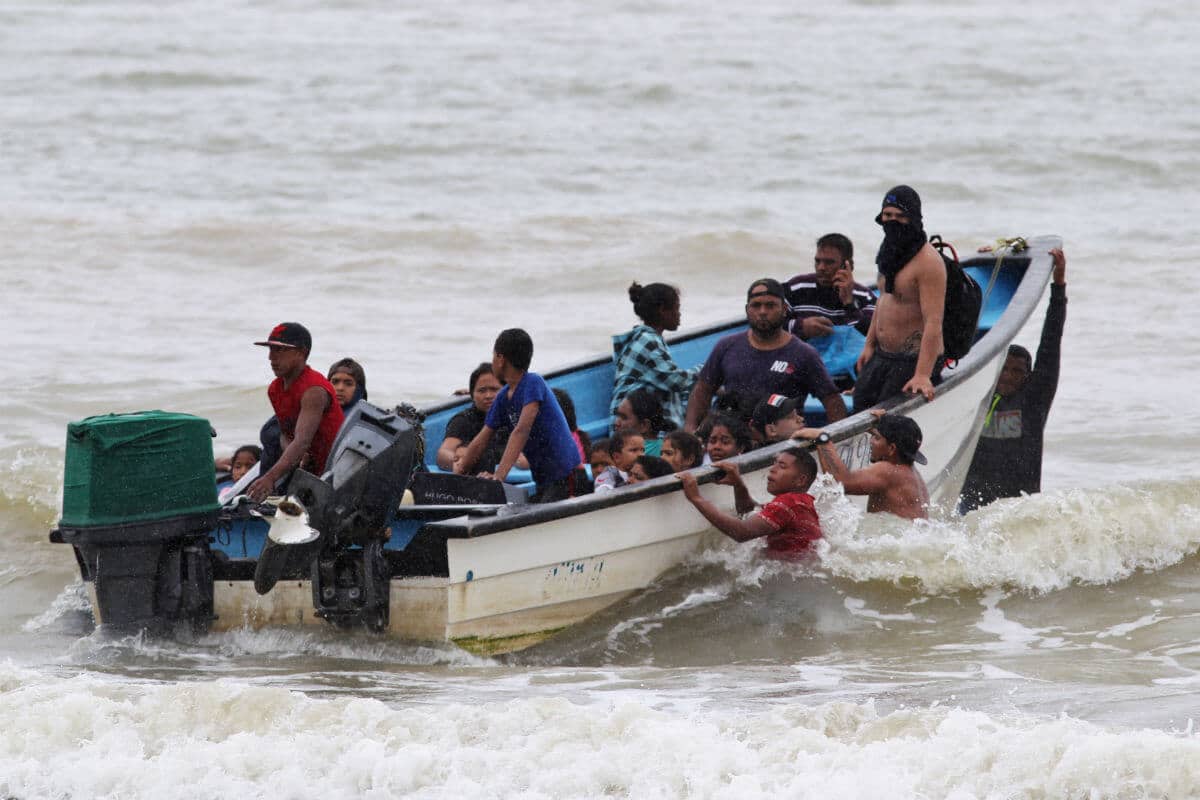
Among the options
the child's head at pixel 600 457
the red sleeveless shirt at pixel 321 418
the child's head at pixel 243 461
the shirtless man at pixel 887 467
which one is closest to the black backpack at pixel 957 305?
the shirtless man at pixel 887 467

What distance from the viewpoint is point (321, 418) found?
727 centimetres

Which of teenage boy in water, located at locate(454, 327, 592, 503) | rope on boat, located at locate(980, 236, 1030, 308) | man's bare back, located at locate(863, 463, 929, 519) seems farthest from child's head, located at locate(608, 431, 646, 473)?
rope on boat, located at locate(980, 236, 1030, 308)

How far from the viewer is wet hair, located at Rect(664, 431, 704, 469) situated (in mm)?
7973

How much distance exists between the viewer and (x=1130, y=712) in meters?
6.28

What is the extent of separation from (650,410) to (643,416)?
55mm

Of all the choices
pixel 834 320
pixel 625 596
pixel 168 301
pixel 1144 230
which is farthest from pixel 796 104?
pixel 625 596

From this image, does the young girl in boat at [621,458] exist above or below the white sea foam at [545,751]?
above

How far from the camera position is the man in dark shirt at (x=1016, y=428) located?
32.2 feet

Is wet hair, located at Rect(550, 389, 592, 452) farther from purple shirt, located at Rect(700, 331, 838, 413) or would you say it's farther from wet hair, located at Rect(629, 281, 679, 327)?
purple shirt, located at Rect(700, 331, 838, 413)

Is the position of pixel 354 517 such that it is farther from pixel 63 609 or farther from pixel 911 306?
pixel 911 306

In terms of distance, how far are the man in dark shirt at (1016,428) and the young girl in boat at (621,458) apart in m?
2.74

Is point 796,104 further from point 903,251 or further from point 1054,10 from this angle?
point 903,251

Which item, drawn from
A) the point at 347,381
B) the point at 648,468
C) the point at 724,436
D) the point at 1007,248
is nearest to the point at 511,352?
the point at 648,468

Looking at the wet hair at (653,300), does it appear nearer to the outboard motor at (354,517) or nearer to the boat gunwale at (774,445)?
the boat gunwale at (774,445)
